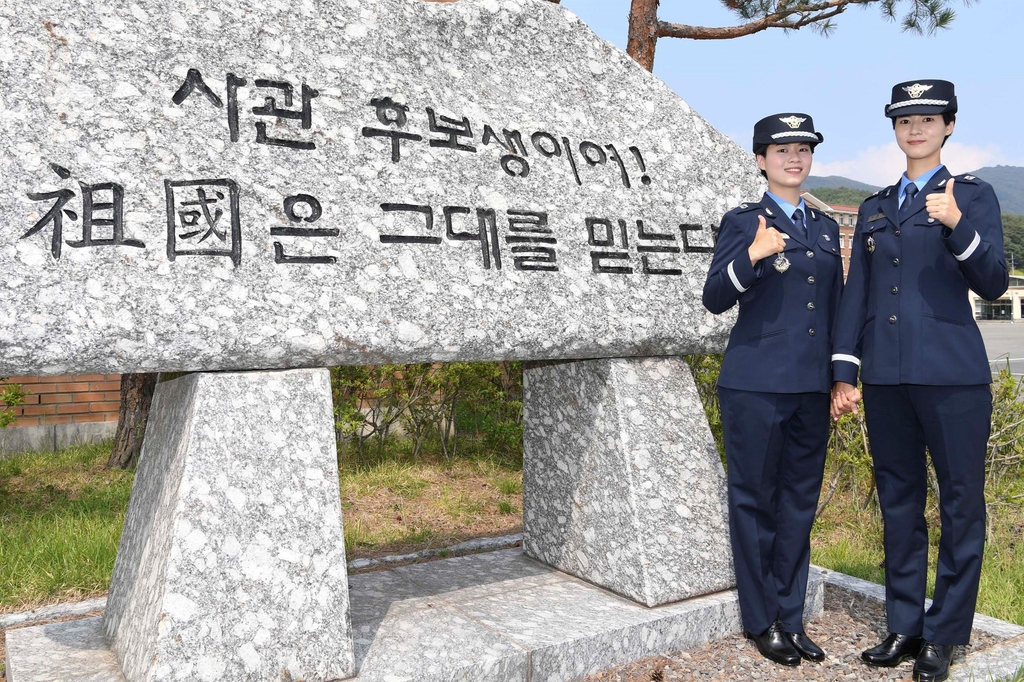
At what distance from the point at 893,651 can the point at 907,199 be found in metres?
1.36

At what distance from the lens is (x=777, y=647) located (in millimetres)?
2582

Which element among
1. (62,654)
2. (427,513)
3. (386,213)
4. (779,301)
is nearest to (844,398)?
(779,301)

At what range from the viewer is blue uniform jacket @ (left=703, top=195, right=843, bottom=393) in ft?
8.16

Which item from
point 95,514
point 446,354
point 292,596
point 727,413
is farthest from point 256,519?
point 95,514

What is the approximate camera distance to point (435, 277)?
2.37m

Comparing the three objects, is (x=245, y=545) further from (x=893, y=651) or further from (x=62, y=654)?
(x=893, y=651)

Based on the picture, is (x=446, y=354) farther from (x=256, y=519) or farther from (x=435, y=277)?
(x=256, y=519)

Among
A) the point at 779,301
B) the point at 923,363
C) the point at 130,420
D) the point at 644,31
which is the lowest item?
the point at 130,420

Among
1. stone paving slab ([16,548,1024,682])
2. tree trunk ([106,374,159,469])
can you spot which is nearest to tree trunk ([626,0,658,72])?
stone paving slab ([16,548,1024,682])

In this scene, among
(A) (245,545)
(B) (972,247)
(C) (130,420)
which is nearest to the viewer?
(A) (245,545)

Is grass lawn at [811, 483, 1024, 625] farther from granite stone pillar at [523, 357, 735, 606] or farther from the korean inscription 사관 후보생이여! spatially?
the korean inscription 사관 후보생이여!

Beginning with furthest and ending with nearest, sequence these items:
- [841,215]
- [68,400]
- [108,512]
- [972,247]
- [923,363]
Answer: [841,215], [68,400], [108,512], [923,363], [972,247]

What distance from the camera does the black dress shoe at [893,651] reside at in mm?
2531

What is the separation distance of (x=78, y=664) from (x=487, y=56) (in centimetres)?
216
